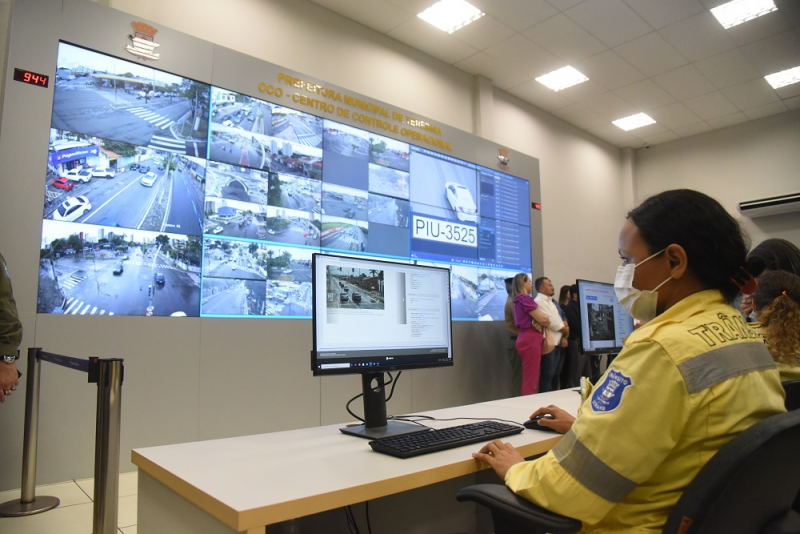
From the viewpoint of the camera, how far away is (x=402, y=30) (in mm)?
4852

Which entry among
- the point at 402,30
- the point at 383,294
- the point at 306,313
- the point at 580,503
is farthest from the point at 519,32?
the point at 580,503

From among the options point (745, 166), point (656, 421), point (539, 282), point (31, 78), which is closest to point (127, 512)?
point (31, 78)

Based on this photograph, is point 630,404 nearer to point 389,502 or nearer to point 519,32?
point 389,502

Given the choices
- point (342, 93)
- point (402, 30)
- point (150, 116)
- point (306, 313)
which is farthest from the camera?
point (402, 30)

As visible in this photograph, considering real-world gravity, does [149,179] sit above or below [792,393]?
above

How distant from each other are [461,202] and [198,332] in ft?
8.61

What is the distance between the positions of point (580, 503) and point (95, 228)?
277cm

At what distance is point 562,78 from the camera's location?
5852mm

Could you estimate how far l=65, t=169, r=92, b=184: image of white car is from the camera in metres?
2.71

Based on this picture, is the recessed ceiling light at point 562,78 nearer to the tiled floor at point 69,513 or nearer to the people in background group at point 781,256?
the people in background group at point 781,256

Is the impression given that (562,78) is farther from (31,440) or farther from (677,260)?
(31,440)

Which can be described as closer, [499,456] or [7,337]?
[499,456]

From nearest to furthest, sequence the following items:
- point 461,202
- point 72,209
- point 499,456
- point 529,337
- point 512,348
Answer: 1. point 499,456
2. point 72,209
3. point 529,337
4. point 461,202
5. point 512,348

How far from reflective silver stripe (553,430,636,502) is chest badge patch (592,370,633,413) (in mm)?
65
